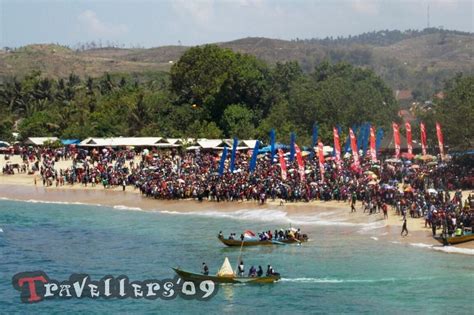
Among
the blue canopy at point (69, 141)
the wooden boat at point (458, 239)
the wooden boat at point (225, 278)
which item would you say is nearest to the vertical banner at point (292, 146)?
the wooden boat at point (458, 239)

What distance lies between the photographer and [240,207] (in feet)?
224

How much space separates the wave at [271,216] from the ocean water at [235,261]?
0.09 metres

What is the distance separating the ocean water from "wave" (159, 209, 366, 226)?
9 centimetres

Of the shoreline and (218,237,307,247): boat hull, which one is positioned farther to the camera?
the shoreline

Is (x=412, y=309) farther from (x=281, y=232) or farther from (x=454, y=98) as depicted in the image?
(x=454, y=98)

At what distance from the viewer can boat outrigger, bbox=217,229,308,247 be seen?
54.4 m

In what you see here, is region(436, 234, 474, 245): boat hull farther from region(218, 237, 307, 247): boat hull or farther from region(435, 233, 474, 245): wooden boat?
region(218, 237, 307, 247): boat hull

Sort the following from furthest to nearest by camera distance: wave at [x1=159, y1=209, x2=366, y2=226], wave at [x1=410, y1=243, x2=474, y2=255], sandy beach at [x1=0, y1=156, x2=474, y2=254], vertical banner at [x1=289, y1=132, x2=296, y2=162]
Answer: vertical banner at [x1=289, y1=132, x2=296, y2=162] → wave at [x1=159, y1=209, x2=366, y2=226] → sandy beach at [x1=0, y1=156, x2=474, y2=254] → wave at [x1=410, y1=243, x2=474, y2=255]

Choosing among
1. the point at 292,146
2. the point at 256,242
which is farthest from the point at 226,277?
the point at 292,146

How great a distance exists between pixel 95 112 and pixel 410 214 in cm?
6178

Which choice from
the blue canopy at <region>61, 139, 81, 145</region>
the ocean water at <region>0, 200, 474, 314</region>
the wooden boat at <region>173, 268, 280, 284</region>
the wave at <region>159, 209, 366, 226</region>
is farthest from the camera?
the blue canopy at <region>61, 139, 81, 145</region>

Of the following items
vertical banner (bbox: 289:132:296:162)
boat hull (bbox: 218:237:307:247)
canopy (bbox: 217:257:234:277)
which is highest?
vertical banner (bbox: 289:132:296:162)

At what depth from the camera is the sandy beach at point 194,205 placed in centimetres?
5622

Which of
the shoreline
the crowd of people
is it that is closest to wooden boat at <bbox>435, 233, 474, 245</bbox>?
the shoreline
